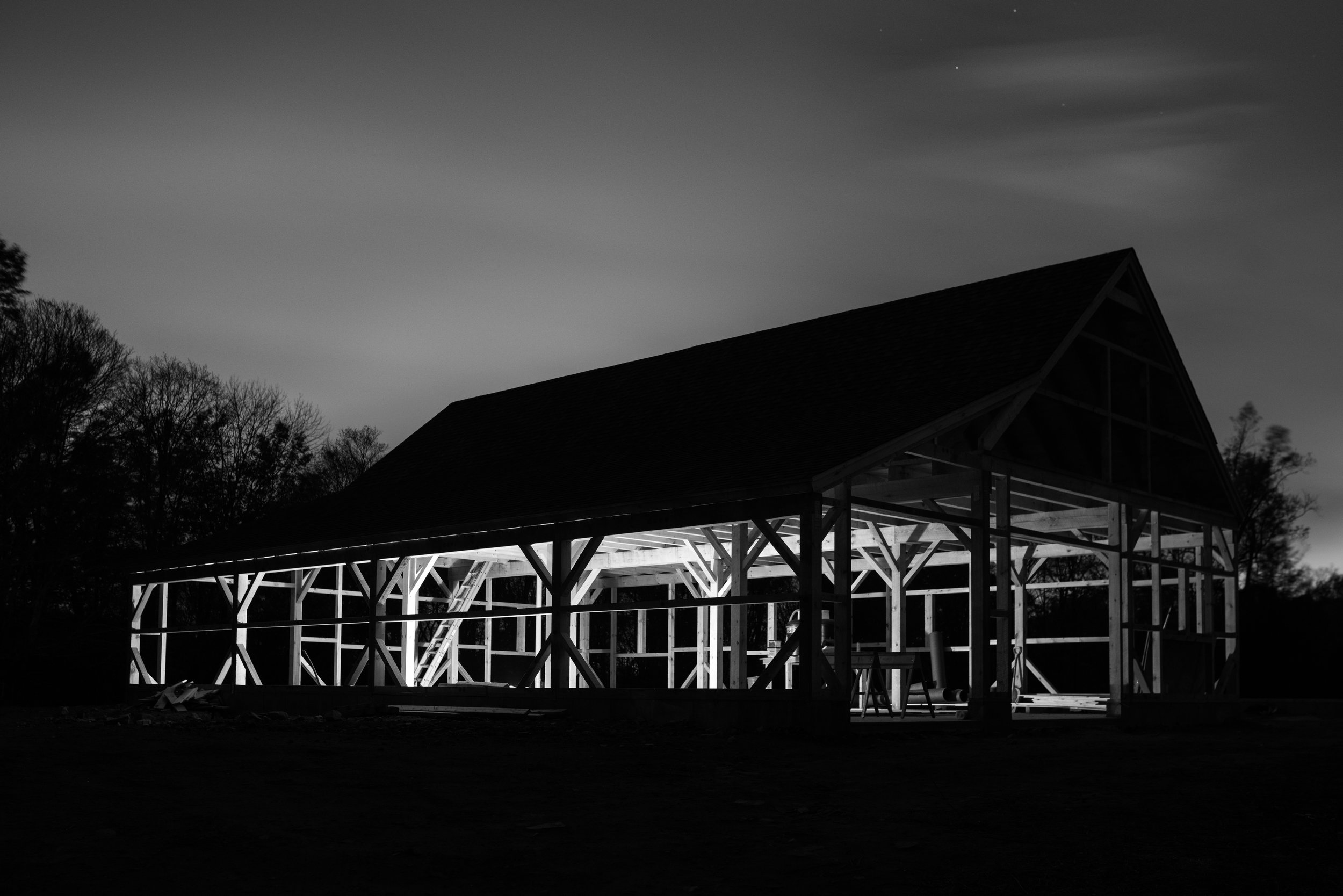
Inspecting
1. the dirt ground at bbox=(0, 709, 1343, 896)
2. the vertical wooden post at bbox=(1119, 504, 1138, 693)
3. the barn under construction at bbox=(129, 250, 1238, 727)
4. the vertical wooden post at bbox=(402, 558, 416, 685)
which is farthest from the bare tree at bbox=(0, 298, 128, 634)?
the vertical wooden post at bbox=(1119, 504, 1138, 693)

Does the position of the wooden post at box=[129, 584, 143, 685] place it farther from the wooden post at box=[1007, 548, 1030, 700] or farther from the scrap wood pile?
the wooden post at box=[1007, 548, 1030, 700]

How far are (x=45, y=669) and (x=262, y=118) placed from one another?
24.2 metres

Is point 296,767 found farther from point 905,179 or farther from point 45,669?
point 45,669

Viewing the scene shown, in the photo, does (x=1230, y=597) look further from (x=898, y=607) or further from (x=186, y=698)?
(x=186, y=698)

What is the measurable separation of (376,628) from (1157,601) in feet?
38.1

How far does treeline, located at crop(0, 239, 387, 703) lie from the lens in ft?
115

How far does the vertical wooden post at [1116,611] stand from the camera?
61.8 ft

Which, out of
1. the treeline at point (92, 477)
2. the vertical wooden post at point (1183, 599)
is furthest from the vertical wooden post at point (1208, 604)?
the treeline at point (92, 477)

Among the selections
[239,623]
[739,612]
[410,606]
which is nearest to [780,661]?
[739,612]

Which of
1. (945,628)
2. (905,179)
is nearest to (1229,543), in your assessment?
(905,179)

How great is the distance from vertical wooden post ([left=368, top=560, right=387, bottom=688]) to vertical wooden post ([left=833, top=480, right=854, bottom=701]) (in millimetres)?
8293

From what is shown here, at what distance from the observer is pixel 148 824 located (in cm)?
812

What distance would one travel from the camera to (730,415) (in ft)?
63.8

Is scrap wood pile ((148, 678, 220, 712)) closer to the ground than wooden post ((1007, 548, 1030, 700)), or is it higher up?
closer to the ground
